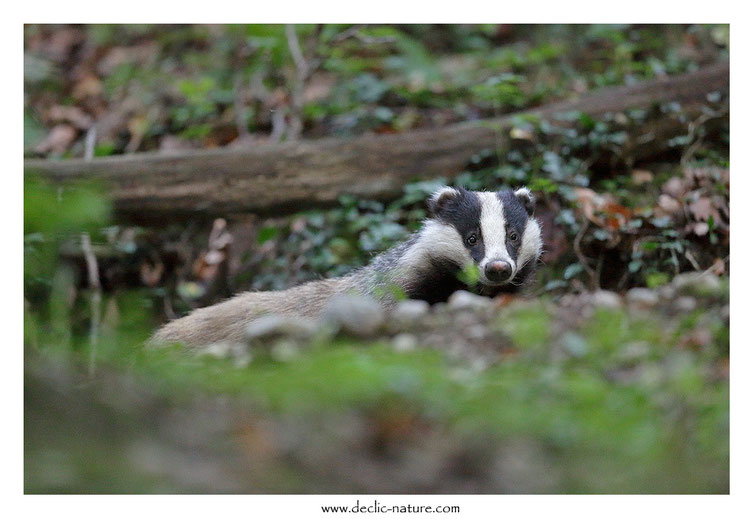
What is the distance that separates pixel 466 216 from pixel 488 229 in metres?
0.18

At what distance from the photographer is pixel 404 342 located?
2895 mm

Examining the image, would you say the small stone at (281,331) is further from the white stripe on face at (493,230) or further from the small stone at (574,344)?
the white stripe on face at (493,230)

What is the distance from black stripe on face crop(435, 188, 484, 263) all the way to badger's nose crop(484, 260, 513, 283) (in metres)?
0.20

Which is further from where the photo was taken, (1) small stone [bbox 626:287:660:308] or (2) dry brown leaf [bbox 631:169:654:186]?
(2) dry brown leaf [bbox 631:169:654:186]

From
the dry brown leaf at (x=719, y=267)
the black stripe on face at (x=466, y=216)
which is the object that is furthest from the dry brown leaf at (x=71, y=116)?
the dry brown leaf at (x=719, y=267)

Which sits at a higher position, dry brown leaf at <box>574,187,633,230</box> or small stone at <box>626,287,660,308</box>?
dry brown leaf at <box>574,187,633,230</box>

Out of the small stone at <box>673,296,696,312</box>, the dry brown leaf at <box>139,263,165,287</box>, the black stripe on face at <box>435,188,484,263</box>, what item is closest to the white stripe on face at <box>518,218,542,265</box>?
the black stripe on face at <box>435,188,484,263</box>

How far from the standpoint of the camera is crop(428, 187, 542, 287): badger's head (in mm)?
4316

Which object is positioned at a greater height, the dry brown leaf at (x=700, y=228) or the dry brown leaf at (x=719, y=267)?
the dry brown leaf at (x=700, y=228)

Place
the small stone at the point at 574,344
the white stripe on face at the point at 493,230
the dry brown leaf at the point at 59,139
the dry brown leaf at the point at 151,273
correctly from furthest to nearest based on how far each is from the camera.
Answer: the dry brown leaf at the point at 59,139 → the dry brown leaf at the point at 151,273 → the white stripe on face at the point at 493,230 → the small stone at the point at 574,344

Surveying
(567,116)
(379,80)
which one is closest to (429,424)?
(567,116)

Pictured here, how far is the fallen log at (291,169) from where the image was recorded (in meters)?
5.71

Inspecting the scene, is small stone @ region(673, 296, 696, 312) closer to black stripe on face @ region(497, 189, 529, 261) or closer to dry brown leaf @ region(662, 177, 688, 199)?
black stripe on face @ region(497, 189, 529, 261)

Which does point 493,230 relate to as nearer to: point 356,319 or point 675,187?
point 356,319
